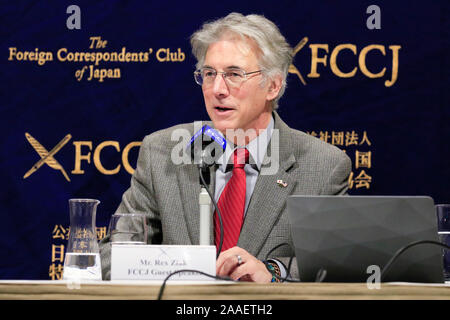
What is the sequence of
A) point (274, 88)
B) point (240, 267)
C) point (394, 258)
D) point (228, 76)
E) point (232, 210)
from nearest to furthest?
point (394, 258), point (240, 267), point (232, 210), point (228, 76), point (274, 88)

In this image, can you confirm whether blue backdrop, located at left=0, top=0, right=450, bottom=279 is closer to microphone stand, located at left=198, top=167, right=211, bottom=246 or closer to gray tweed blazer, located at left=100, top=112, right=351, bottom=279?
gray tweed blazer, located at left=100, top=112, right=351, bottom=279

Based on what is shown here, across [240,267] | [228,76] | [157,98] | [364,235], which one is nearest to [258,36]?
[228,76]

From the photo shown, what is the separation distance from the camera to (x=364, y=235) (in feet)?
4.15

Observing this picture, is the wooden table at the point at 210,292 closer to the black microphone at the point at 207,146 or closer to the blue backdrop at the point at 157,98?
the black microphone at the point at 207,146

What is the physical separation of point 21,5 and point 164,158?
116 cm

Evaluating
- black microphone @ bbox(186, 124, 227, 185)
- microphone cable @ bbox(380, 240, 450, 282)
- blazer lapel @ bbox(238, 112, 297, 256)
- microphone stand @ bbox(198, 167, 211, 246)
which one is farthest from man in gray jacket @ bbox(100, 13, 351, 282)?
microphone cable @ bbox(380, 240, 450, 282)

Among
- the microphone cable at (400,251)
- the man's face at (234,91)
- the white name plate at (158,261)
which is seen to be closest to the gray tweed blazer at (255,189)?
the man's face at (234,91)

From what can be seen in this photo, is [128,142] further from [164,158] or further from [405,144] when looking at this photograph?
[405,144]

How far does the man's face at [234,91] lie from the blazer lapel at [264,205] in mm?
210

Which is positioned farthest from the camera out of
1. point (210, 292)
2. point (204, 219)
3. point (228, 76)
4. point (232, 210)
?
point (228, 76)

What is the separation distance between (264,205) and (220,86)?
0.44 meters

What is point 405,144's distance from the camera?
2.82 m

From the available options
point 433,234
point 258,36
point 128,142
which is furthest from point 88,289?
point 128,142

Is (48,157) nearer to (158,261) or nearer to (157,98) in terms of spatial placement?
(157,98)
